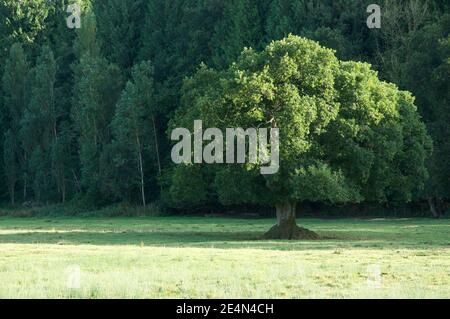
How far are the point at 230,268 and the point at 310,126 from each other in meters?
20.9

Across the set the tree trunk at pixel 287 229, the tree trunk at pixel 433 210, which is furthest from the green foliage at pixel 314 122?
the tree trunk at pixel 433 210

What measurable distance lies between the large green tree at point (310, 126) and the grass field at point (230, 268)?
9.47 feet

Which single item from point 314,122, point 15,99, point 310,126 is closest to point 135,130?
point 15,99

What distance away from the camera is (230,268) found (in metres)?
27.2

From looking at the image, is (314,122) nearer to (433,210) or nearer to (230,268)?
(230,268)

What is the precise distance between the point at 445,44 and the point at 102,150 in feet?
122

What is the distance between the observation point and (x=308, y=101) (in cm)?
4588

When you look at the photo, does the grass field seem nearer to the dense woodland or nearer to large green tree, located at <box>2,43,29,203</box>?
the dense woodland

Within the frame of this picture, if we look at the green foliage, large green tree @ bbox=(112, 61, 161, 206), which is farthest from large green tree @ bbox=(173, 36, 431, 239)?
large green tree @ bbox=(112, 61, 161, 206)

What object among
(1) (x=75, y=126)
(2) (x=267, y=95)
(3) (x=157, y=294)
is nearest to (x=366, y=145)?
(2) (x=267, y=95)

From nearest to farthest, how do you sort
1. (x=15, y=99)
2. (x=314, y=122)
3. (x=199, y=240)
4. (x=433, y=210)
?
1. (x=199, y=240)
2. (x=314, y=122)
3. (x=433, y=210)
4. (x=15, y=99)
